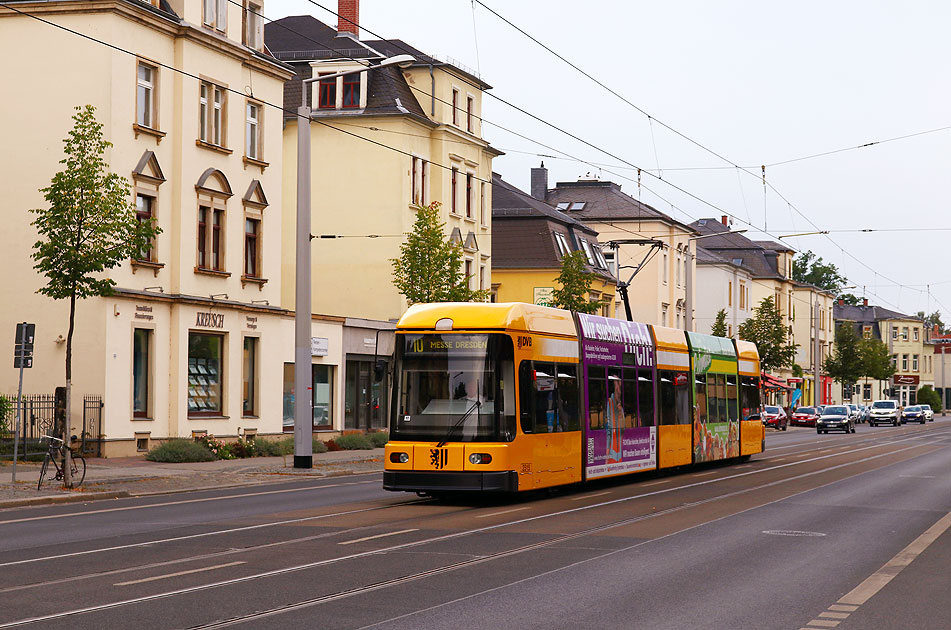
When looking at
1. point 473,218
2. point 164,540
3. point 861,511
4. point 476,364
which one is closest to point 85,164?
point 476,364

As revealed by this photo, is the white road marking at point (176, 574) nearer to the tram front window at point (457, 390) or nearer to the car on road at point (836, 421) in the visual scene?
the tram front window at point (457, 390)

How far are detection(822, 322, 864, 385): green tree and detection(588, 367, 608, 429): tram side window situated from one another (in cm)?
9111

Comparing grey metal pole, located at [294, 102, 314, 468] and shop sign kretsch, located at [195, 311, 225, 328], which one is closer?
grey metal pole, located at [294, 102, 314, 468]

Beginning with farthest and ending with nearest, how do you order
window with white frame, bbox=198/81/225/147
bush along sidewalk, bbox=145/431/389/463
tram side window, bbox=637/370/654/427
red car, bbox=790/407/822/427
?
red car, bbox=790/407/822/427, window with white frame, bbox=198/81/225/147, bush along sidewalk, bbox=145/431/389/463, tram side window, bbox=637/370/654/427

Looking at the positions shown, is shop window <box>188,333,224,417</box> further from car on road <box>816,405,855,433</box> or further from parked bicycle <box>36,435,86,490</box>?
car on road <box>816,405,855,433</box>

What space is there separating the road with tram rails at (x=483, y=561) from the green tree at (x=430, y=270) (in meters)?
18.0

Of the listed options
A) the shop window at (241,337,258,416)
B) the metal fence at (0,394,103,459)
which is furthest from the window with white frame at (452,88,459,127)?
the metal fence at (0,394,103,459)

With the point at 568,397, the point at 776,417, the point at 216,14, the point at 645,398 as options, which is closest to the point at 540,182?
the point at 776,417

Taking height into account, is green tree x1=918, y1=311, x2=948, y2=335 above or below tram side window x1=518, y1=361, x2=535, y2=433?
above

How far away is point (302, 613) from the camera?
9.72 metres

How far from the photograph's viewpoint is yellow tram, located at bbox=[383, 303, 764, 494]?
19594 mm

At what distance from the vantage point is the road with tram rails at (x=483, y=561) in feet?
32.0

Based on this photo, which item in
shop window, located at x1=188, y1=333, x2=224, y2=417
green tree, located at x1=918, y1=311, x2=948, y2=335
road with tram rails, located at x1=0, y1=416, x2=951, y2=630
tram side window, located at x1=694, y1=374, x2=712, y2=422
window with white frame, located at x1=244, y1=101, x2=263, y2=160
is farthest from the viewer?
green tree, located at x1=918, y1=311, x2=948, y2=335

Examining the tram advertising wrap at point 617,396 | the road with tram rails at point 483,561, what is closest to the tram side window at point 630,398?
the tram advertising wrap at point 617,396
